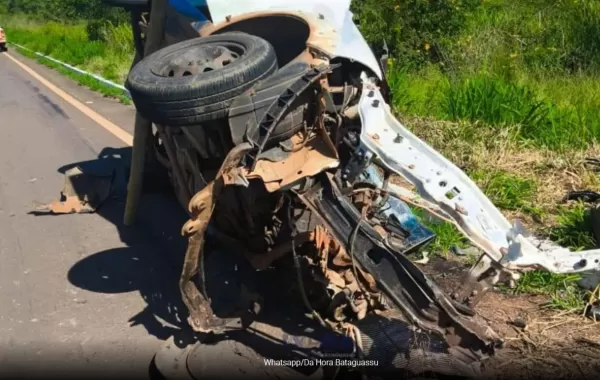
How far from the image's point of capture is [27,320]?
4.24 metres

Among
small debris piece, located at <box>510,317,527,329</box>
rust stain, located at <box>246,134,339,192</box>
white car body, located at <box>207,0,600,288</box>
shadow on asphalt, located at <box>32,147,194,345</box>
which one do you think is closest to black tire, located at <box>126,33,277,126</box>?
rust stain, located at <box>246,134,339,192</box>

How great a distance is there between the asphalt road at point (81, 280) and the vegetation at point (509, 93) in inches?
76.5

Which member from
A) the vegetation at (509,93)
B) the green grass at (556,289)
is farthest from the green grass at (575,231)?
the green grass at (556,289)

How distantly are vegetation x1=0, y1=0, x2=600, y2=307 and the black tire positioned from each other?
1.92 m

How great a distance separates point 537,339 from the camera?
363 centimetres

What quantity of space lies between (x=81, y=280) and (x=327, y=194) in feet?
7.41

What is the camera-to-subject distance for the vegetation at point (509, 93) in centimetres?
527

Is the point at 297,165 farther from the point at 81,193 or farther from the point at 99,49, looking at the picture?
the point at 99,49

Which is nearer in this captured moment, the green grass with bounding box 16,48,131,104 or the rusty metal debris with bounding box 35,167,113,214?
the rusty metal debris with bounding box 35,167,113,214

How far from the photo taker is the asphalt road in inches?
150

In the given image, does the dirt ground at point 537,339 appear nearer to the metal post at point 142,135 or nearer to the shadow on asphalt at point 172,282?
the shadow on asphalt at point 172,282

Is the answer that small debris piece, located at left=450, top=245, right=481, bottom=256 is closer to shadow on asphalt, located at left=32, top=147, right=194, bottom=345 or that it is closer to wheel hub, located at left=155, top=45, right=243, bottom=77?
shadow on asphalt, located at left=32, top=147, right=194, bottom=345

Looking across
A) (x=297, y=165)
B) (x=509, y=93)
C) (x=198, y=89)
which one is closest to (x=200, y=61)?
(x=198, y=89)

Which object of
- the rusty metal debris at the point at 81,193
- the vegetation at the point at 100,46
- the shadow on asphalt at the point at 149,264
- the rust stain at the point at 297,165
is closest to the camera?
the rust stain at the point at 297,165
